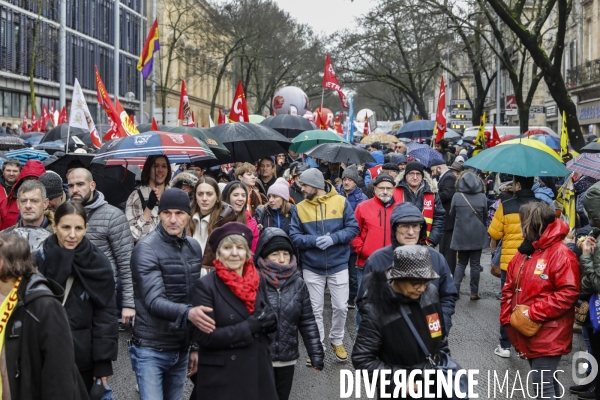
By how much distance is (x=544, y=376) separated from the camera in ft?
19.3

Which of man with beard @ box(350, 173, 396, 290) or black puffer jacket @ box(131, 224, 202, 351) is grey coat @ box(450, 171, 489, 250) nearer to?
man with beard @ box(350, 173, 396, 290)

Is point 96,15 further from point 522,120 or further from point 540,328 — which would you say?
point 540,328

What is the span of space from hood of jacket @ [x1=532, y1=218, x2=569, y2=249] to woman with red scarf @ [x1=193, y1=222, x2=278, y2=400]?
2.28 m

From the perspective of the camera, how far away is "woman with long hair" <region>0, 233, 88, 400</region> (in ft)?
12.5

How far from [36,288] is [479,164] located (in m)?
5.75

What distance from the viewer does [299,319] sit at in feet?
17.8

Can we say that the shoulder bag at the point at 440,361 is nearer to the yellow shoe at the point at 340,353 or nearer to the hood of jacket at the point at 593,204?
the hood of jacket at the point at 593,204

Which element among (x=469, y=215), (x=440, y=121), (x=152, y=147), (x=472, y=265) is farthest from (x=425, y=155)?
(x=152, y=147)

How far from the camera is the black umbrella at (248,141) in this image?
1133cm

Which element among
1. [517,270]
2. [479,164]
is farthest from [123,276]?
[479,164]

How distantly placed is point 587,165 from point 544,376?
3.16 metres

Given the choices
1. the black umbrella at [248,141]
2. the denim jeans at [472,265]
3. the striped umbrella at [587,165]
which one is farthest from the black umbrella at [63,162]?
the striped umbrella at [587,165]

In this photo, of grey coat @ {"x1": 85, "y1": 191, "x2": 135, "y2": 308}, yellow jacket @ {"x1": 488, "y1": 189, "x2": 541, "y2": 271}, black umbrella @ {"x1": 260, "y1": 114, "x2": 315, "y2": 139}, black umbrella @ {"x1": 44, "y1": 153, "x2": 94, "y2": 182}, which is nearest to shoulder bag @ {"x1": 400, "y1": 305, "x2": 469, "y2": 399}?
grey coat @ {"x1": 85, "y1": 191, "x2": 135, "y2": 308}

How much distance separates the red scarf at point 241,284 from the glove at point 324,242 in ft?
10.2
